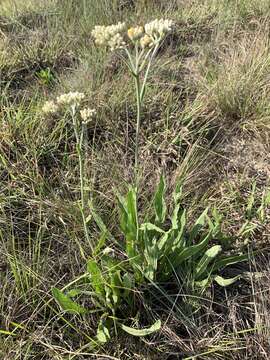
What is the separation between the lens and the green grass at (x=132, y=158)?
1.71 meters

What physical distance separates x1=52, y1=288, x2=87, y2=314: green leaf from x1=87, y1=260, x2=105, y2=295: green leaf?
96 millimetres

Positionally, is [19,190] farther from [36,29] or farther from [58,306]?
[36,29]

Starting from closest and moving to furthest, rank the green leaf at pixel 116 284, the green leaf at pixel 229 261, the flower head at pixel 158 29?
the flower head at pixel 158 29 < the green leaf at pixel 116 284 < the green leaf at pixel 229 261

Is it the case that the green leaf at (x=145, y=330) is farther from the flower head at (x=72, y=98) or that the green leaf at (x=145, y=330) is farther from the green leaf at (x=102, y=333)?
the flower head at (x=72, y=98)

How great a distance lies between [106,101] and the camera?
280 centimetres

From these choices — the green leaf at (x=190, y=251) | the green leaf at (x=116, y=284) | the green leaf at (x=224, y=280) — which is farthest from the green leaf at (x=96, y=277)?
the green leaf at (x=224, y=280)

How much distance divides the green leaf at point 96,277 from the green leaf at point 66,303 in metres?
0.10

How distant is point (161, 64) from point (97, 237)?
5.77ft

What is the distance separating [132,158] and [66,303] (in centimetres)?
112

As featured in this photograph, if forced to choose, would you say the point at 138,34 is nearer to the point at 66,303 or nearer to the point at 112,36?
the point at 112,36

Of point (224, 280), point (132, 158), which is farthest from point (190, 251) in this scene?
point (132, 158)

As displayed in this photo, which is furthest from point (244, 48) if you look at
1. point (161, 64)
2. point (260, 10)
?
point (260, 10)

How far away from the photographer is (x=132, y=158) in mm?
2506

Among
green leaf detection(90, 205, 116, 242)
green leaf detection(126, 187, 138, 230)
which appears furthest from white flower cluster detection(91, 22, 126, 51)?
green leaf detection(90, 205, 116, 242)
